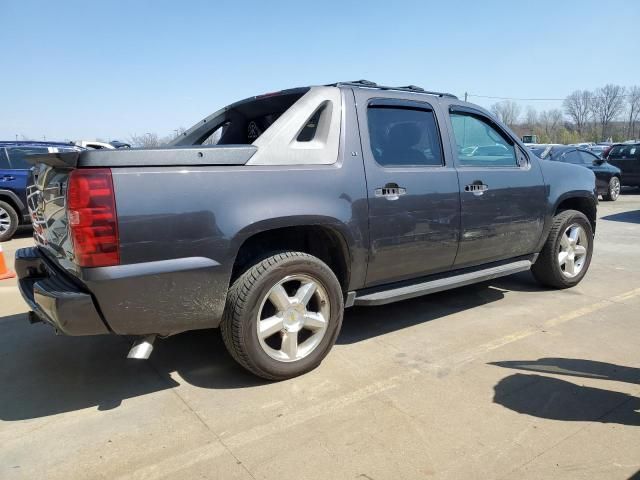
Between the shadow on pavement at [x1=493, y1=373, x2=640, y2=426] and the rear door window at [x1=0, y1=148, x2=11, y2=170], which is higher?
the rear door window at [x1=0, y1=148, x2=11, y2=170]

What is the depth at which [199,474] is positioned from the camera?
2.34 m

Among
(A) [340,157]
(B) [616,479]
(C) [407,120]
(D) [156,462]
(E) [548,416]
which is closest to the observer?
(B) [616,479]

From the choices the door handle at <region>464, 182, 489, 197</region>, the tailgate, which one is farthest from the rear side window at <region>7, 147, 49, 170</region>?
the door handle at <region>464, 182, 489, 197</region>

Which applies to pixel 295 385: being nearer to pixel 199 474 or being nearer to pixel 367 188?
pixel 199 474

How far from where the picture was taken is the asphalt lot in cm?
241

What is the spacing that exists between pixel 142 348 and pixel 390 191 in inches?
75.5

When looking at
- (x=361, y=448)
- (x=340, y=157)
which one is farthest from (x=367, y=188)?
(x=361, y=448)

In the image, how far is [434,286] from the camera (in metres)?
3.95

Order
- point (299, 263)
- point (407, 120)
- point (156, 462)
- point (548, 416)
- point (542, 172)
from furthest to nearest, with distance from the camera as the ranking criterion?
point (542, 172) → point (407, 120) → point (299, 263) → point (548, 416) → point (156, 462)

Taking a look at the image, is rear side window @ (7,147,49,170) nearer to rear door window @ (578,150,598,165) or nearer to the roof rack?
the roof rack

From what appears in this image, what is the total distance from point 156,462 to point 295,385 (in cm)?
101

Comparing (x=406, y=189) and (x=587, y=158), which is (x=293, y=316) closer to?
(x=406, y=189)

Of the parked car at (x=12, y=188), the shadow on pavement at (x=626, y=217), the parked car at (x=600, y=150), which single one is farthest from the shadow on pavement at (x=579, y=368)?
the parked car at (x=600, y=150)

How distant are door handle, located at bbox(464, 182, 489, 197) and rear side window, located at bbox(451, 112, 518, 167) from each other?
0.19 m
